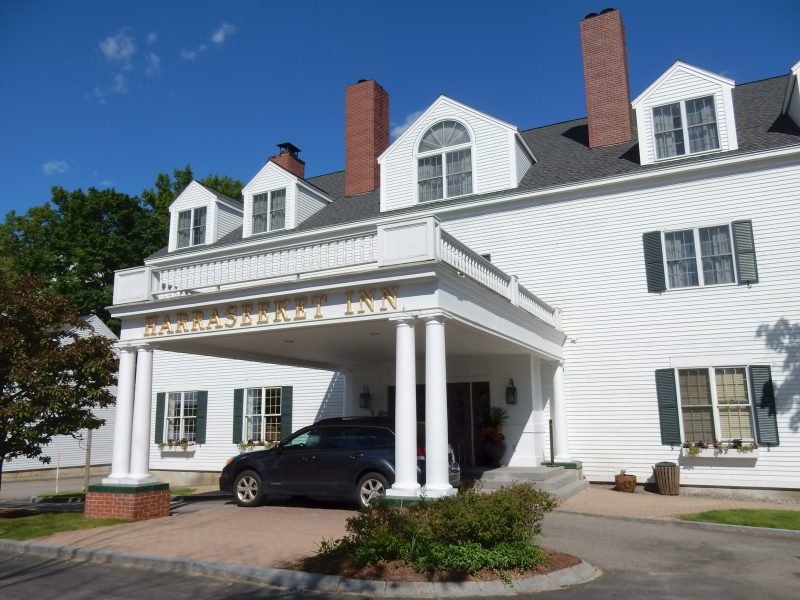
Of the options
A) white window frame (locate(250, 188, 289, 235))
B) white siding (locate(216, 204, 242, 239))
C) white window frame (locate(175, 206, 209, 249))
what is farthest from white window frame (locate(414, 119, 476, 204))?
white window frame (locate(175, 206, 209, 249))

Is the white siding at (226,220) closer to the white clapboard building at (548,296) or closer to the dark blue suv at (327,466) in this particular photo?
the white clapboard building at (548,296)

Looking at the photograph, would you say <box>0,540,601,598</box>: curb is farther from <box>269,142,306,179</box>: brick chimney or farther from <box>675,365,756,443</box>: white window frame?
<box>269,142,306,179</box>: brick chimney

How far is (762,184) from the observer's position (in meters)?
15.7

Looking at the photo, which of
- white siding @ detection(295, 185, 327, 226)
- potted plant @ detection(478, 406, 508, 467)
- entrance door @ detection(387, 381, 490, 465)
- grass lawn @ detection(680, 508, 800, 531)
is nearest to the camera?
grass lawn @ detection(680, 508, 800, 531)

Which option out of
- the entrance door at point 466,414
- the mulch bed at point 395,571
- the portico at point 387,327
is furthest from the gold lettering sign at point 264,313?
the entrance door at point 466,414

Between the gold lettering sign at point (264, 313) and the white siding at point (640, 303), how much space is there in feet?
26.6

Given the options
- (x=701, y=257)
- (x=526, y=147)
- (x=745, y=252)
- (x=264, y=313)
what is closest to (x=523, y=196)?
(x=526, y=147)

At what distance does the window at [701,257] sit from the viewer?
15.5 m

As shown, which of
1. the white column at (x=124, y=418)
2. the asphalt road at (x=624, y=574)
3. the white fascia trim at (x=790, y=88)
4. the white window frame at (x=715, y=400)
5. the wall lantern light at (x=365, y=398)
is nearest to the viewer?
the asphalt road at (x=624, y=574)

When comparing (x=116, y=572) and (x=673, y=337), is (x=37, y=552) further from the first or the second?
(x=673, y=337)

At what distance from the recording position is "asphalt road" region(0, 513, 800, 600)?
705cm

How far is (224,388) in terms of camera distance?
2267 centimetres

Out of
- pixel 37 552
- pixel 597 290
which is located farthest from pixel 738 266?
pixel 37 552

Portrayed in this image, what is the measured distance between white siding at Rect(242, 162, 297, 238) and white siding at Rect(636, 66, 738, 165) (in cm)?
1136
